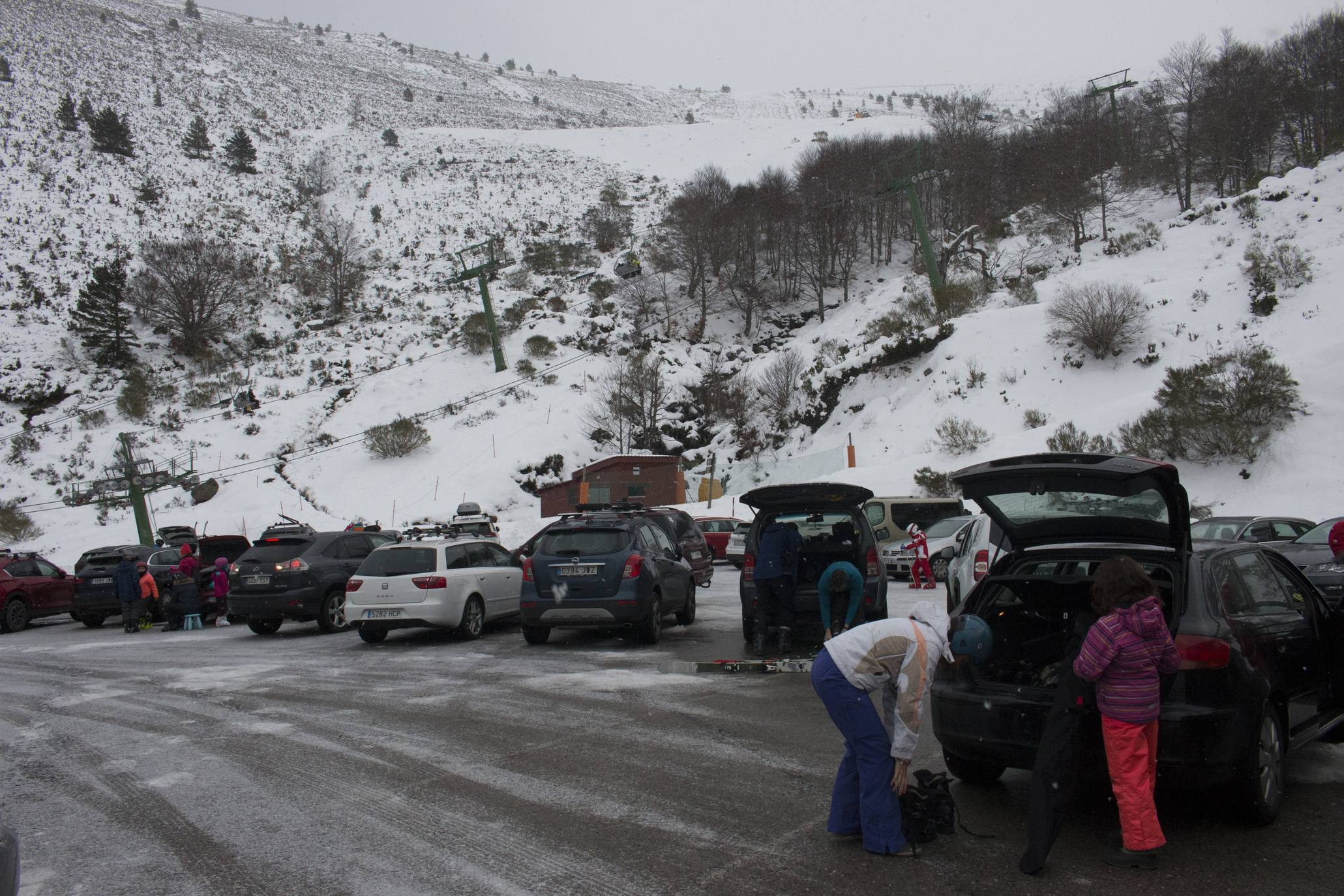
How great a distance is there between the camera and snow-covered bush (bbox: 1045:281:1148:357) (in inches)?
1182

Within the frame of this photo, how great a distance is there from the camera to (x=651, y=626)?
11.3 meters

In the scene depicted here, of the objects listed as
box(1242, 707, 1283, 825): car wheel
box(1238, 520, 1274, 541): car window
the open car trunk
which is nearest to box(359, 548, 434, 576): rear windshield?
the open car trunk

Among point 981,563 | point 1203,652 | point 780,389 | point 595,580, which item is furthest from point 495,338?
point 1203,652

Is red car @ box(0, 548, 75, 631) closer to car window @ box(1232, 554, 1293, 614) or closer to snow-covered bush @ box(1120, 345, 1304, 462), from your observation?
car window @ box(1232, 554, 1293, 614)

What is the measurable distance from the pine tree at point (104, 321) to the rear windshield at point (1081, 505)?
2126 inches

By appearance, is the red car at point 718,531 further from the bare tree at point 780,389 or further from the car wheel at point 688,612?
the bare tree at point 780,389

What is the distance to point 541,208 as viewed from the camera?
251ft

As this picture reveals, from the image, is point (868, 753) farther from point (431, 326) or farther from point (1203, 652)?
point (431, 326)

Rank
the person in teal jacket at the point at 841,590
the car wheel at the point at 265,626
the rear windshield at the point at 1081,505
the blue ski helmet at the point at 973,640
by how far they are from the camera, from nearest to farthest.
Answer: the blue ski helmet at the point at 973,640
the rear windshield at the point at 1081,505
the person in teal jacket at the point at 841,590
the car wheel at the point at 265,626

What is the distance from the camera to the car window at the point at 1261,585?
5.02m

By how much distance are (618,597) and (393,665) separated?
2843 millimetres

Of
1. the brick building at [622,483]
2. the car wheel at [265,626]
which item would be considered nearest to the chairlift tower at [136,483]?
the brick building at [622,483]

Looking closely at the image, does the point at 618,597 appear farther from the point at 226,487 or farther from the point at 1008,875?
the point at 226,487

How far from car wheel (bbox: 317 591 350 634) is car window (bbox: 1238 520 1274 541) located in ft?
48.1
